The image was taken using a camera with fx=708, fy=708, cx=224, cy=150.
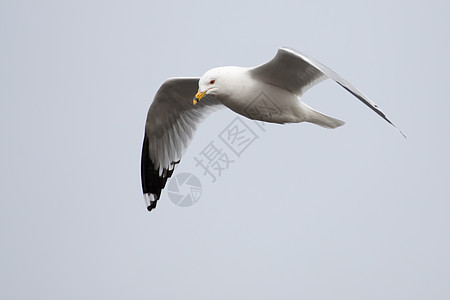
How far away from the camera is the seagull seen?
5.26m

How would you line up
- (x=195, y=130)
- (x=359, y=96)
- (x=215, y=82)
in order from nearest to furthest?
1. (x=359, y=96)
2. (x=215, y=82)
3. (x=195, y=130)

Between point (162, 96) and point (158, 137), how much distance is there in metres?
0.58

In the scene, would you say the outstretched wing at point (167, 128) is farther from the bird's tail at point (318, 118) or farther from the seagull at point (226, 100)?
the bird's tail at point (318, 118)

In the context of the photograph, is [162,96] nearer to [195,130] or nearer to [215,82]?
[195,130]

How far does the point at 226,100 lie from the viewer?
536 cm

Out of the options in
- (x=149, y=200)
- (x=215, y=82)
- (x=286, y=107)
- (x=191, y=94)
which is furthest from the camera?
(x=149, y=200)

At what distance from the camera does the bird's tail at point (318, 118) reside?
565 centimetres

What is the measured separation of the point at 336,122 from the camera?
573cm

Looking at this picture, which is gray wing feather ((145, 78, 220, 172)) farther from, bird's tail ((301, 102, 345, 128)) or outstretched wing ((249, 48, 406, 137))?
bird's tail ((301, 102, 345, 128))

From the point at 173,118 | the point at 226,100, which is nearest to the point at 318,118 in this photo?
the point at 226,100

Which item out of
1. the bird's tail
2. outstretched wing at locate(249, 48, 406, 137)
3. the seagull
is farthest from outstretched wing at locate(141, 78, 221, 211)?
the bird's tail

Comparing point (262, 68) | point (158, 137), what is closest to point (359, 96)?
point (262, 68)

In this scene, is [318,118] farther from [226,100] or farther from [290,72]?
[226,100]

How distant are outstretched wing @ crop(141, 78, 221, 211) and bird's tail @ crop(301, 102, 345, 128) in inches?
43.3
